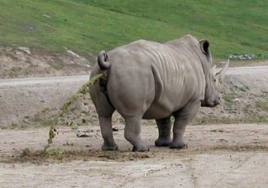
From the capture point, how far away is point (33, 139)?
19.7m

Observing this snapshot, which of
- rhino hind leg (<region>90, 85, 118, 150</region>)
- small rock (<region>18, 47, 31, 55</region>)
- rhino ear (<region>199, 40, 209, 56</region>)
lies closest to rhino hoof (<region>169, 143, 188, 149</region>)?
rhino hind leg (<region>90, 85, 118, 150</region>)

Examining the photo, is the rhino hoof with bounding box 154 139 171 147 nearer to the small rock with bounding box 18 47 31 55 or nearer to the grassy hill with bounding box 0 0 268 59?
the small rock with bounding box 18 47 31 55

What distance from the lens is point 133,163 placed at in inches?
588

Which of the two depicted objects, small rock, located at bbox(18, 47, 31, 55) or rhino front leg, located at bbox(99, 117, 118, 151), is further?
small rock, located at bbox(18, 47, 31, 55)

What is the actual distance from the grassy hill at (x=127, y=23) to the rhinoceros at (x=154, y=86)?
16.8 metres

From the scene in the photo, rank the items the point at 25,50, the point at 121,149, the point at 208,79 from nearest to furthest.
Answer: the point at 121,149 → the point at 208,79 → the point at 25,50

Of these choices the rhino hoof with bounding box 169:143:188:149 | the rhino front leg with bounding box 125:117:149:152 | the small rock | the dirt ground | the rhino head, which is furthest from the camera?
the small rock

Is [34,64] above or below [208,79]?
below

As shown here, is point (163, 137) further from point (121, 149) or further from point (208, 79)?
point (208, 79)

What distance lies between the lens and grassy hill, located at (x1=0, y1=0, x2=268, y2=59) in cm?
3956

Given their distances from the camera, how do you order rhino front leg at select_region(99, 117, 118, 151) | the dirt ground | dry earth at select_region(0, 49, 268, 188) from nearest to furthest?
the dirt ground < dry earth at select_region(0, 49, 268, 188) < rhino front leg at select_region(99, 117, 118, 151)

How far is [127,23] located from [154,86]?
32938 mm

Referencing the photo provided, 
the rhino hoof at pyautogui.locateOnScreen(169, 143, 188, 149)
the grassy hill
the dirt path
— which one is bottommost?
the grassy hill

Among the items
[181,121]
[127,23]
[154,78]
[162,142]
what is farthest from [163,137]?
[127,23]
